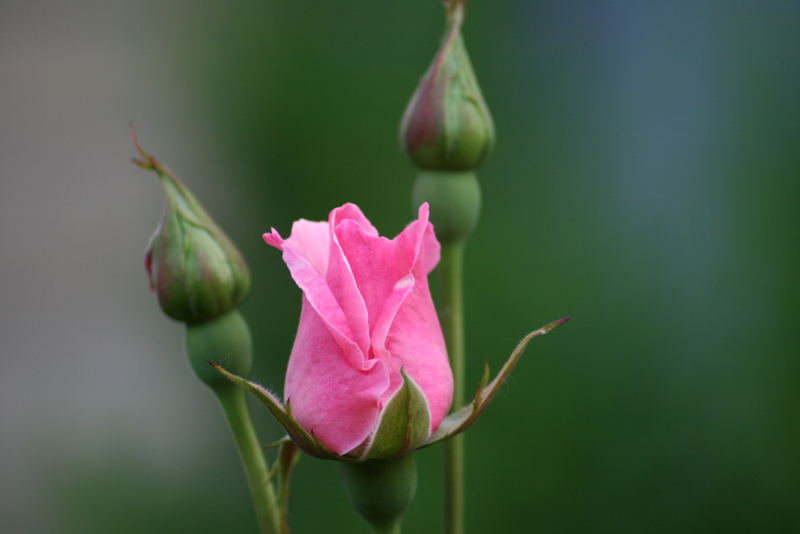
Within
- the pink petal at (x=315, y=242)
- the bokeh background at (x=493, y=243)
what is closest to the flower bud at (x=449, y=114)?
the pink petal at (x=315, y=242)

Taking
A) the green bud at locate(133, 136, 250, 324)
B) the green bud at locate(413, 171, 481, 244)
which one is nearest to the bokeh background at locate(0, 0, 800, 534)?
the green bud at locate(413, 171, 481, 244)

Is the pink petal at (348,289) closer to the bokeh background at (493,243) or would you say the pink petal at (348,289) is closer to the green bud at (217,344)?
the green bud at (217,344)

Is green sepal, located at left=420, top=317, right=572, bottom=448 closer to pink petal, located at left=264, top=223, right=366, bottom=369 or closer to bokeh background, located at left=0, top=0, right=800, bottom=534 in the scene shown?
pink petal, located at left=264, top=223, right=366, bottom=369

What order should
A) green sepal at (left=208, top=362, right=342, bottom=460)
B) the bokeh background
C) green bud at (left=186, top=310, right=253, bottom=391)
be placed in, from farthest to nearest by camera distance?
1. the bokeh background
2. green bud at (left=186, top=310, right=253, bottom=391)
3. green sepal at (left=208, top=362, right=342, bottom=460)

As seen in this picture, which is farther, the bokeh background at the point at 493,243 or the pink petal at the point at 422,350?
the bokeh background at the point at 493,243

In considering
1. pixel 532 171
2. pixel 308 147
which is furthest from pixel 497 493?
pixel 308 147

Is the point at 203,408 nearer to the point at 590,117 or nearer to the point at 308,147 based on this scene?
the point at 308,147

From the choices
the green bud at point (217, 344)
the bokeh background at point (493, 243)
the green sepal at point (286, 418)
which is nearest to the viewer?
the green sepal at point (286, 418)
